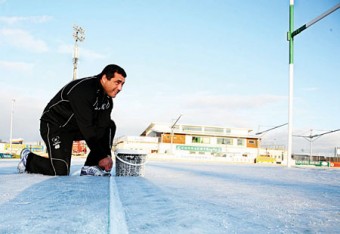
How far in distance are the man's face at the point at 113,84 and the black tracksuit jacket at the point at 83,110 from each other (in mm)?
61

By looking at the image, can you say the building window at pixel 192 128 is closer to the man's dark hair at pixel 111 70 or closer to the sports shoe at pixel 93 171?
the sports shoe at pixel 93 171

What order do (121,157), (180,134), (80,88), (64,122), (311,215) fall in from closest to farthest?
(311,215)
(80,88)
(64,122)
(121,157)
(180,134)

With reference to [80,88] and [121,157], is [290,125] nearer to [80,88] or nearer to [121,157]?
[121,157]

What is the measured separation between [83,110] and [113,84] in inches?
14.6

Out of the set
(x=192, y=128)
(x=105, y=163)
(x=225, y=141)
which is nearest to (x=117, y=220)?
(x=105, y=163)

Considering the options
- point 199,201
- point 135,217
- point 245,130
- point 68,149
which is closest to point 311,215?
point 199,201

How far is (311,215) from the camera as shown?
4.07 feet

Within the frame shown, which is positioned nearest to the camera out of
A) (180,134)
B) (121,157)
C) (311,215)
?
(311,215)

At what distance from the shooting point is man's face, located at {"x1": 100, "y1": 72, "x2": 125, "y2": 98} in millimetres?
2686

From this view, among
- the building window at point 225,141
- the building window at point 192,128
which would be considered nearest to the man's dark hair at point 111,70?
the building window at point 192,128

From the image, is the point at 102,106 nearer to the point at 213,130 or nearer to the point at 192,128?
the point at 192,128

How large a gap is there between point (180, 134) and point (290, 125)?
37.3 metres

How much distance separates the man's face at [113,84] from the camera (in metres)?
2.69

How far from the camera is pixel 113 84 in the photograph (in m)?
2.70
